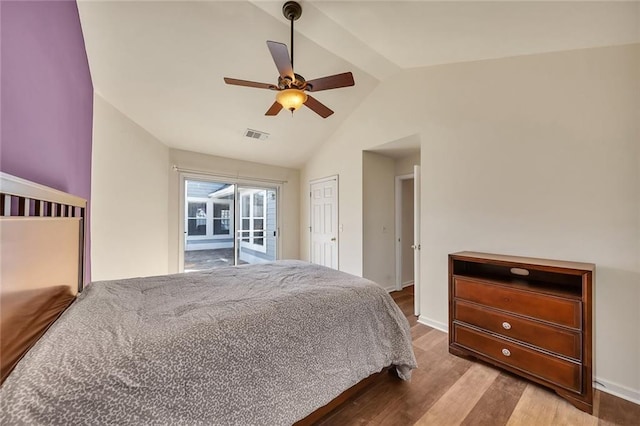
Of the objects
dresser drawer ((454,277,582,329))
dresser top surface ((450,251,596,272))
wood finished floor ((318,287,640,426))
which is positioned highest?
dresser top surface ((450,251,596,272))

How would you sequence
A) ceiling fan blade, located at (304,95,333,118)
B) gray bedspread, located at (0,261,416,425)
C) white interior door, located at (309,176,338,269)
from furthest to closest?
white interior door, located at (309,176,338,269) → ceiling fan blade, located at (304,95,333,118) → gray bedspread, located at (0,261,416,425)

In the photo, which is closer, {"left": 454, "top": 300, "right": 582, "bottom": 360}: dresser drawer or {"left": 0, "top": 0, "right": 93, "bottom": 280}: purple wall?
{"left": 0, "top": 0, "right": 93, "bottom": 280}: purple wall

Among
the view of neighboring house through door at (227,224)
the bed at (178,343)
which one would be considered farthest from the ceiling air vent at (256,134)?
the bed at (178,343)

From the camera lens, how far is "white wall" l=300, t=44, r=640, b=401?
1.87 metres

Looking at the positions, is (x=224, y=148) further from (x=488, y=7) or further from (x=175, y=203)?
(x=488, y=7)

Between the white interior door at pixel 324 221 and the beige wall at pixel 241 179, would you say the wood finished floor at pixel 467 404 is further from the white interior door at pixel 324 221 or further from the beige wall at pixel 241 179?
the beige wall at pixel 241 179

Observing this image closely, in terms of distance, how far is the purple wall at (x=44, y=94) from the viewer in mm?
1144

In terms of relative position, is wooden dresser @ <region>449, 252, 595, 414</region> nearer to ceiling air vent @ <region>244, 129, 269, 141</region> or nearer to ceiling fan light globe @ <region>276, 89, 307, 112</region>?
ceiling fan light globe @ <region>276, 89, 307, 112</region>

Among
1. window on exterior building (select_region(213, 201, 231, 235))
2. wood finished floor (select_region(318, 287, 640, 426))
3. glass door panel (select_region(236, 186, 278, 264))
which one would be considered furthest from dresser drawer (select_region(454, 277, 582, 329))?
window on exterior building (select_region(213, 201, 231, 235))

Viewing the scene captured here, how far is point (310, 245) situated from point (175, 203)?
256 cm

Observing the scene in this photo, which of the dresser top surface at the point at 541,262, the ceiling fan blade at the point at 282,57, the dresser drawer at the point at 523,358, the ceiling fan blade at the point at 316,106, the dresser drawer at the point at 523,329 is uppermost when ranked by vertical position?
the ceiling fan blade at the point at 282,57

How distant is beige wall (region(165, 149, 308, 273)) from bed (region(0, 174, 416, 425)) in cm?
212

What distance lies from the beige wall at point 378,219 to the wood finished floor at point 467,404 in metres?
2.02

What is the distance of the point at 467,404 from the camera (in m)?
1.77
